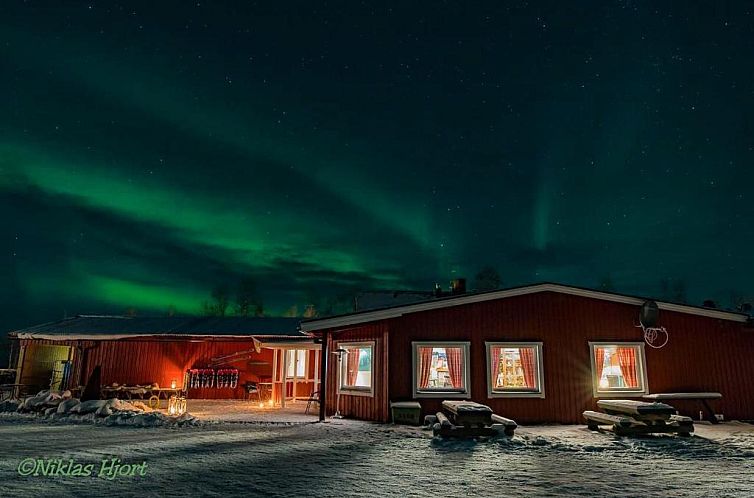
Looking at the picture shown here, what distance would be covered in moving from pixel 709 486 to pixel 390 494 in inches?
170

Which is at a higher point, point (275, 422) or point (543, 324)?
point (543, 324)

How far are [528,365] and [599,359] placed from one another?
2.00m

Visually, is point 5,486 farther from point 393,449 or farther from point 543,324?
point 543,324

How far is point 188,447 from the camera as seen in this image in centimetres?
920

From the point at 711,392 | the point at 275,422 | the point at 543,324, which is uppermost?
the point at 543,324

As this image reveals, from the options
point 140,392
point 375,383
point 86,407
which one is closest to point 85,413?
point 86,407

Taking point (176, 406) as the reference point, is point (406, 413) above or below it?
Answer: above

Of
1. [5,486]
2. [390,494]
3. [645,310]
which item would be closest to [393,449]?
[390,494]

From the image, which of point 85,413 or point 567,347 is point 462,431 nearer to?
point 567,347

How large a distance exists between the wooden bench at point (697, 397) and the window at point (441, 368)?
4.97 m

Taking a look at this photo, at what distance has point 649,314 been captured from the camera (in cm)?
1314

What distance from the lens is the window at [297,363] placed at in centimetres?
1930

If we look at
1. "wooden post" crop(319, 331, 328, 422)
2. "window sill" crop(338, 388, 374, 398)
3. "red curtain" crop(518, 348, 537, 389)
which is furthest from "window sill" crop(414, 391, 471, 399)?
"wooden post" crop(319, 331, 328, 422)

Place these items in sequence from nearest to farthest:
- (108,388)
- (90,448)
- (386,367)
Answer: (90,448)
(386,367)
(108,388)
